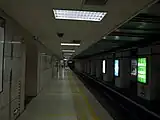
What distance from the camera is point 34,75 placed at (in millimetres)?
7996

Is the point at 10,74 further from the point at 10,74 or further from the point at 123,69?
the point at 123,69

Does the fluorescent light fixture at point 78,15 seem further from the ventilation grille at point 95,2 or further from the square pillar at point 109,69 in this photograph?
the square pillar at point 109,69

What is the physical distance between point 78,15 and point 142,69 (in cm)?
518

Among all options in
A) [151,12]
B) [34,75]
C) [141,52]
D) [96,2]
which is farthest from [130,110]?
[96,2]

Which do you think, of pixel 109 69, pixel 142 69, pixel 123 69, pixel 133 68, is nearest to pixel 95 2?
pixel 142 69

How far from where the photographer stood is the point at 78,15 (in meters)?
3.76

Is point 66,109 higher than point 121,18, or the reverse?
point 121,18

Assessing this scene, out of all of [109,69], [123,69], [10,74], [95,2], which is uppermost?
[95,2]

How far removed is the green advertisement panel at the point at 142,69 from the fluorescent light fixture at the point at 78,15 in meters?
4.41

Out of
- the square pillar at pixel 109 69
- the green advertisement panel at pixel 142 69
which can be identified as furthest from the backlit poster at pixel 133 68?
the square pillar at pixel 109 69

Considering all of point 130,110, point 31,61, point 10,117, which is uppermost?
point 31,61

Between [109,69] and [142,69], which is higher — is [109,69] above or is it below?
below

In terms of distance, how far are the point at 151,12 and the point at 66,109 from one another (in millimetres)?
4099

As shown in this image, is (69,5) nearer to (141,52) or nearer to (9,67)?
(9,67)
